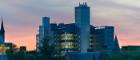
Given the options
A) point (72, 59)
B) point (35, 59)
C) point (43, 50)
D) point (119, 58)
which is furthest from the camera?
point (72, 59)

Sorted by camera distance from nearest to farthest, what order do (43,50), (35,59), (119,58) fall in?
(43,50) → (35,59) → (119,58)

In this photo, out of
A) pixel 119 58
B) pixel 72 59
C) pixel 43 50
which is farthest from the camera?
pixel 72 59

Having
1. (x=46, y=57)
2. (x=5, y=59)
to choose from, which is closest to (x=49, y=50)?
(x=46, y=57)

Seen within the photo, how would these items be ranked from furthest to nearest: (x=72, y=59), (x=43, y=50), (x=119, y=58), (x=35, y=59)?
(x=72, y=59) → (x=119, y=58) → (x=35, y=59) → (x=43, y=50)

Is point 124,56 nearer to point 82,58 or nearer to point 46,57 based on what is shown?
point 82,58

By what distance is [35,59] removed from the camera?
159000 millimetres

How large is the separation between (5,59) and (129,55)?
34117 millimetres

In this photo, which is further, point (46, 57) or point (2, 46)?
point (2, 46)

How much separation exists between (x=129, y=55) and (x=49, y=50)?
39017 millimetres

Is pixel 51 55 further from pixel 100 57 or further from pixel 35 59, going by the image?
pixel 100 57

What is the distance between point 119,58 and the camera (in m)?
172

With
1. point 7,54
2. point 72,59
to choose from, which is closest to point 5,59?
point 7,54

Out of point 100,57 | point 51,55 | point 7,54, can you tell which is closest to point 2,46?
point 7,54

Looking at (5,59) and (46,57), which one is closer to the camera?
(46,57)
